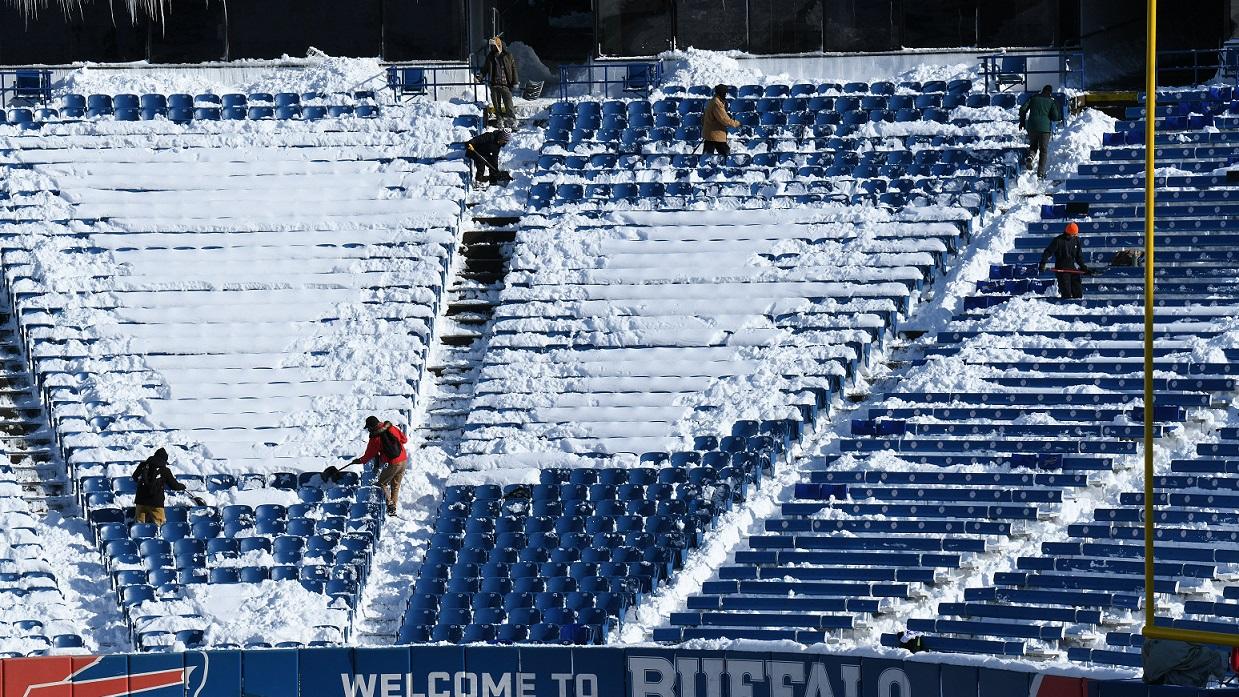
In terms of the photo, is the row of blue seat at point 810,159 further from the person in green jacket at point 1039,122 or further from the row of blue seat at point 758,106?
the row of blue seat at point 758,106

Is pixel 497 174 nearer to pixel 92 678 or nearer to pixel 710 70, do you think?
pixel 710 70

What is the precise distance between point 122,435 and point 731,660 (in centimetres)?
807

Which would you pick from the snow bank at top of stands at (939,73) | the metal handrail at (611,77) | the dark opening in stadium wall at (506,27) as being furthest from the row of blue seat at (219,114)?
the snow bank at top of stands at (939,73)

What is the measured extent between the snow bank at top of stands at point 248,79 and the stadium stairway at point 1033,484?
7.66m

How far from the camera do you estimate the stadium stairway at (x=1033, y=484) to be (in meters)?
19.4

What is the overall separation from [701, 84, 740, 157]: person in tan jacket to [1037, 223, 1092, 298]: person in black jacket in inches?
157

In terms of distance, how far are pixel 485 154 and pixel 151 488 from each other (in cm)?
579

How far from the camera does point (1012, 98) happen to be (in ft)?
84.0

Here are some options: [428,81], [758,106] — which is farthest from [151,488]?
[758,106]

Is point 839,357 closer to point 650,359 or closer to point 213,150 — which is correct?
point 650,359

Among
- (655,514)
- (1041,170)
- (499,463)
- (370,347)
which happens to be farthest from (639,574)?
(1041,170)

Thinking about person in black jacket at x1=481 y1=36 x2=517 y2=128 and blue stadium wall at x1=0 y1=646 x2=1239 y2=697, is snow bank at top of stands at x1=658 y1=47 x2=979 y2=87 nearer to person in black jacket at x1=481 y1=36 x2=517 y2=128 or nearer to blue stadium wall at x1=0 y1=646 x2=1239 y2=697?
person in black jacket at x1=481 y1=36 x2=517 y2=128

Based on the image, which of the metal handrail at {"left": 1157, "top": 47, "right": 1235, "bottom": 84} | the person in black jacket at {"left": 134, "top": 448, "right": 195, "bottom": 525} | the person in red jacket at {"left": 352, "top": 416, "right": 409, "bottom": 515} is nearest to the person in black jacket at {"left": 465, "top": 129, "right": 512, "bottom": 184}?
the person in red jacket at {"left": 352, "top": 416, "right": 409, "bottom": 515}

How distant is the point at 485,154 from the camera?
25.8 meters
